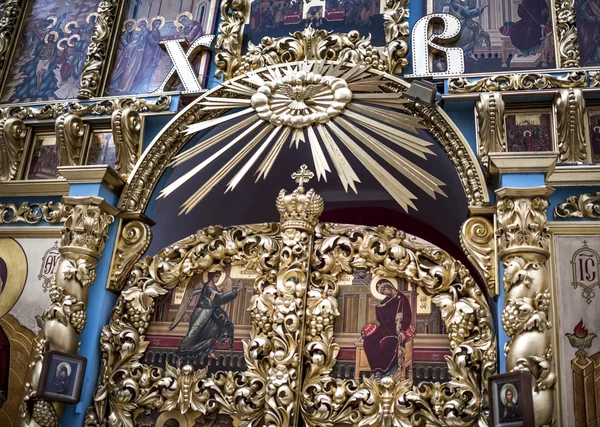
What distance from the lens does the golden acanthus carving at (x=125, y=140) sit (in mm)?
6527

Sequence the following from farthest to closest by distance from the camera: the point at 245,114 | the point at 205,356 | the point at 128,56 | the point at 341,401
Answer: the point at 128,56
the point at 245,114
the point at 205,356
the point at 341,401

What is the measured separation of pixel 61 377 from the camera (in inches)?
212

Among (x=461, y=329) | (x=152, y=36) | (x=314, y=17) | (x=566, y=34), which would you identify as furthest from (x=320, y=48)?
(x=461, y=329)

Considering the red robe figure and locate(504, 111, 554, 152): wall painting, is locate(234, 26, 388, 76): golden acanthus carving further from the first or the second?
the red robe figure

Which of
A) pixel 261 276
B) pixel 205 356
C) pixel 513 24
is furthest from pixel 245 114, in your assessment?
pixel 513 24

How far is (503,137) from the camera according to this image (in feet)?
19.4

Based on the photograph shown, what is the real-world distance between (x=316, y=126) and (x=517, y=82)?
171cm

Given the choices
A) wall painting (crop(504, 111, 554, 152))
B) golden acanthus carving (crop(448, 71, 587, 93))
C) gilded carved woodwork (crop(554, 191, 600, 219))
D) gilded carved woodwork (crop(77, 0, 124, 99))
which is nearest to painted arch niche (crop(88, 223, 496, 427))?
gilded carved woodwork (crop(554, 191, 600, 219))

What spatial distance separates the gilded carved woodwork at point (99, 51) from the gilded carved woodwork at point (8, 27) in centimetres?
94

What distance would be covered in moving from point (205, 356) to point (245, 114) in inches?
82.7

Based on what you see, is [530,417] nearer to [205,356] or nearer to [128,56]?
[205,356]

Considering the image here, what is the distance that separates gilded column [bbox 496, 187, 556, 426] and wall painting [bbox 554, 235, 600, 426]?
285 mm

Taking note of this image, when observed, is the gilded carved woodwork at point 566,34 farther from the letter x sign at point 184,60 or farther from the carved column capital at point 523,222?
the letter x sign at point 184,60

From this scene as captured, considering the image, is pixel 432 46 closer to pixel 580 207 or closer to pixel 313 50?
pixel 313 50
